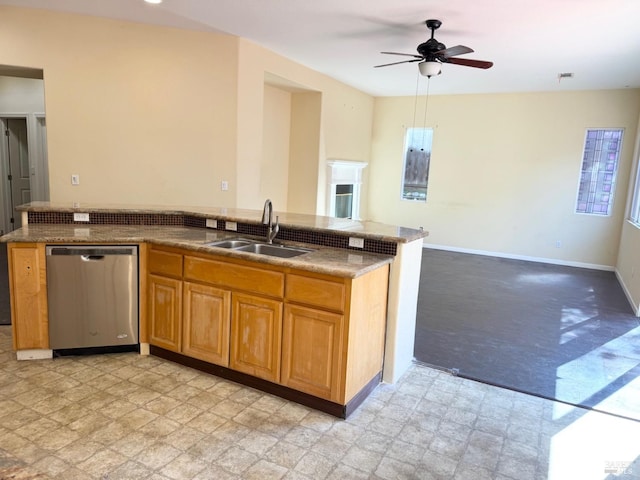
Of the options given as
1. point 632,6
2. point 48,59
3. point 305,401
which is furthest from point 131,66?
point 632,6

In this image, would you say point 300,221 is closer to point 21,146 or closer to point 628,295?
point 628,295

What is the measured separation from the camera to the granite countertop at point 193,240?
248 cm

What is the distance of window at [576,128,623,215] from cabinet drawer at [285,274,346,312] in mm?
6523

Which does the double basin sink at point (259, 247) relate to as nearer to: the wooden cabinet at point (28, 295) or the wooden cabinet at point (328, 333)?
the wooden cabinet at point (328, 333)

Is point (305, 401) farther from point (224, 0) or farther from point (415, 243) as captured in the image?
point (224, 0)

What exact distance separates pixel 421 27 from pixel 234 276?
10.9 feet

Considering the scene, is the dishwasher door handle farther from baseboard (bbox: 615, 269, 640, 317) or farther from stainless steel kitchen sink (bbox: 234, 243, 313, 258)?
baseboard (bbox: 615, 269, 640, 317)

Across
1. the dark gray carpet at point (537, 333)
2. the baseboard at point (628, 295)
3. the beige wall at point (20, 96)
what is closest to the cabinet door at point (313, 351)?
the dark gray carpet at point (537, 333)

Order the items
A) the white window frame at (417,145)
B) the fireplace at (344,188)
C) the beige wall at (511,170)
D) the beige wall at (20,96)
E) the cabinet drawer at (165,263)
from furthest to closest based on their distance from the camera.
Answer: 1. the white window frame at (417,145)
2. the fireplace at (344,188)
3. the beige wall at (511,170)
4. the beige wall at (20,96)
5. the cabinet drawer at (165,263)

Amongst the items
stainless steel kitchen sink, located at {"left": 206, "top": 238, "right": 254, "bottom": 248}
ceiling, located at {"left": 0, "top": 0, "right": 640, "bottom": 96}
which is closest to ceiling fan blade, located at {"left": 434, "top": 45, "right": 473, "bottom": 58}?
ceiling, located at {"left": 0, "top": 0, "right": 640, "bottom": 96}

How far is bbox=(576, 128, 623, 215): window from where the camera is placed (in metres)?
7.01

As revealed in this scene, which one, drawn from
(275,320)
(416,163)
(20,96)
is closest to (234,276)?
(275,320)

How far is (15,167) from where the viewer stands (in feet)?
23.0

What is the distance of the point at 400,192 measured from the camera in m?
8.82
